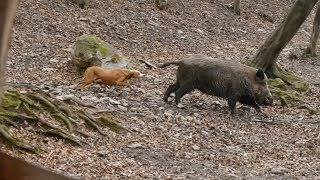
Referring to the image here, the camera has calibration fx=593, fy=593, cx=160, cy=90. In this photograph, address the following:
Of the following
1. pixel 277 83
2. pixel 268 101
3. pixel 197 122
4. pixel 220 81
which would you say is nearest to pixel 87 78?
pixel 197 122

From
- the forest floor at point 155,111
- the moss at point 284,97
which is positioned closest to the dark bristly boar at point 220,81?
the forest floor at point 155,111

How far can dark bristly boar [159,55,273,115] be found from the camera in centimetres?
1127

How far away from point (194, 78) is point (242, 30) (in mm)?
11172

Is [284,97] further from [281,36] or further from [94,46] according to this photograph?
[94,46]

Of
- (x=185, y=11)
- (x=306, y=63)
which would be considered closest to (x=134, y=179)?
(x=306, y=63)

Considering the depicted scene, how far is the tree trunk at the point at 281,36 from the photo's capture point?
1336 centimetres

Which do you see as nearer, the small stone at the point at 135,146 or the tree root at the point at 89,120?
the small stone at the point at 135,146

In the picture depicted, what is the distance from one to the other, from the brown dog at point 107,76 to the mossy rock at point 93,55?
2.83ft

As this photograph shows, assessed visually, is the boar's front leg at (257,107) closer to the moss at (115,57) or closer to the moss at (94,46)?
the moss at (115,57)

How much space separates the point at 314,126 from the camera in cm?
1097

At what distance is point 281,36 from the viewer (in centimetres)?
1362

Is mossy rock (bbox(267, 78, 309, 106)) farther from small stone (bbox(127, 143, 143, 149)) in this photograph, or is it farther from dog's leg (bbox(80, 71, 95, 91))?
small stone (bbox(127, 143, 143, 149))

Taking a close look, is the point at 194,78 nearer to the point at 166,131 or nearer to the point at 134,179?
the point at 166,131

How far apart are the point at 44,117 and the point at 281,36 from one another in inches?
282
